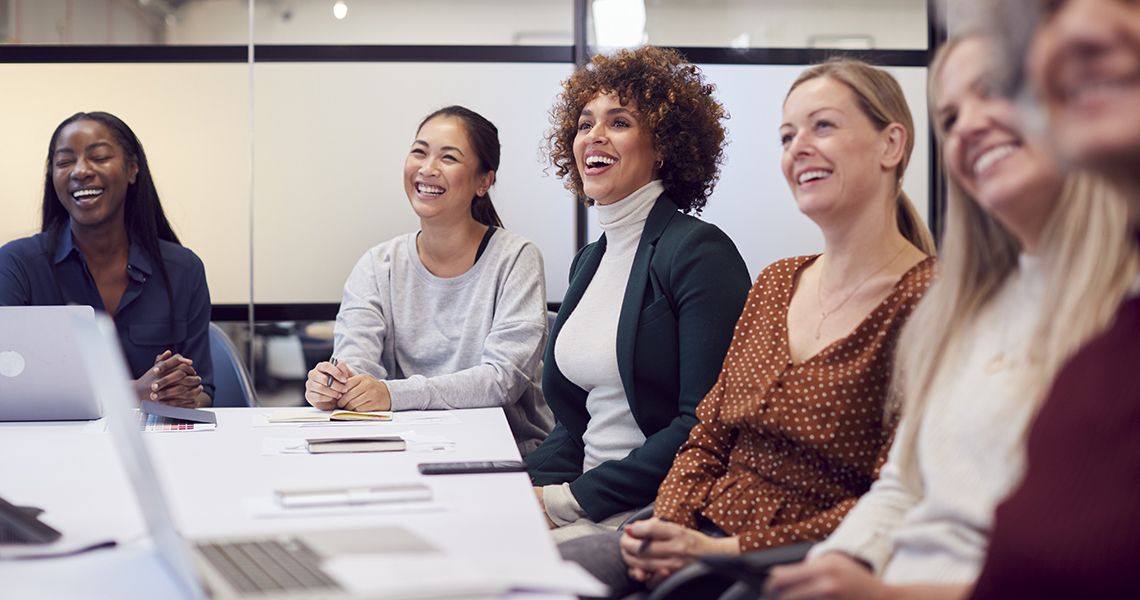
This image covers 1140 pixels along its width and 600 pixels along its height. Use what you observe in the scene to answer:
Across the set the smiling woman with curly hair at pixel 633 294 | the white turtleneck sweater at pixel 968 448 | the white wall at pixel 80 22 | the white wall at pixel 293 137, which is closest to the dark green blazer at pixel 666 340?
the smiling woman with curly hair at pixel 633 294

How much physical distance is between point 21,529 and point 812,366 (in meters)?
1.25

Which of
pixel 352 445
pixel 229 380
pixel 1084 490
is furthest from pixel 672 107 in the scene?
pixel 1084 490

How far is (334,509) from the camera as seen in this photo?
5.29 feet

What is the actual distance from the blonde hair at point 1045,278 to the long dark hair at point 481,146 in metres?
1.92

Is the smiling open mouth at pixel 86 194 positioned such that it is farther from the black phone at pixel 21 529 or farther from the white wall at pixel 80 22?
the black phone at pixel 21 529

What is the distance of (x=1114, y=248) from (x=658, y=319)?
49.6 inches

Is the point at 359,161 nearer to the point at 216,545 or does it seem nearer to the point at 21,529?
the point at 21,529

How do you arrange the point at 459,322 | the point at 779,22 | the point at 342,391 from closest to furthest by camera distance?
the point at 342,391
the point at 459,322
the point at 779,22

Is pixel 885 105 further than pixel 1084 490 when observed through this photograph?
Yes

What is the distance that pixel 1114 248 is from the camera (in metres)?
1.23

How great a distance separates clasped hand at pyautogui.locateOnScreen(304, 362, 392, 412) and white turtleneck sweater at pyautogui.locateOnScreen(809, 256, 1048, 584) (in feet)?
4.52

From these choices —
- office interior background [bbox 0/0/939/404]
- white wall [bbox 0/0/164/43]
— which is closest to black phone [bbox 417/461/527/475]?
office interior background [bbox 0/0/939/404]

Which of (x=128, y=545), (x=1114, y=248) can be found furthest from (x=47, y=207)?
(x=1114, y=248)

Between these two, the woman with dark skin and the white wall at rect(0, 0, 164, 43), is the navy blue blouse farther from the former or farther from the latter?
the white wall at rect(0, 0, 164, 43)
